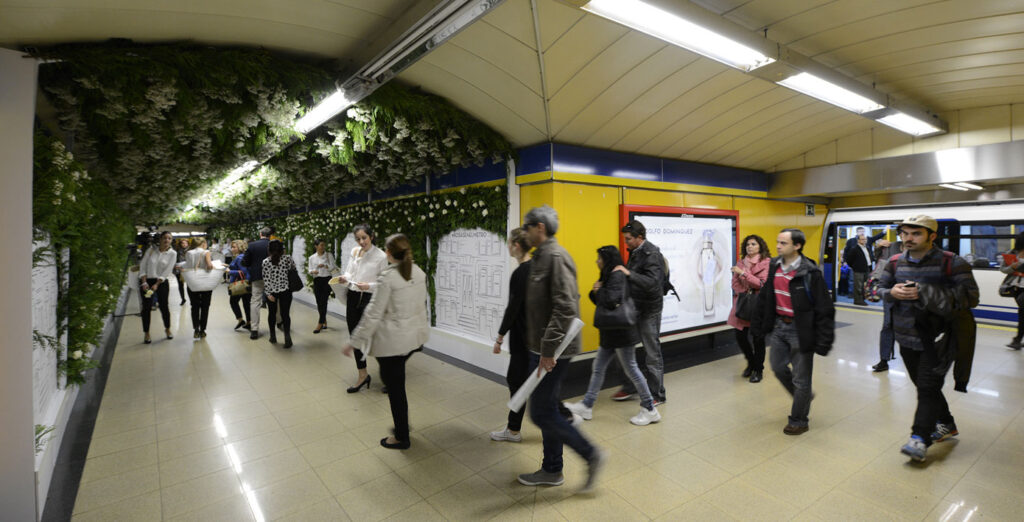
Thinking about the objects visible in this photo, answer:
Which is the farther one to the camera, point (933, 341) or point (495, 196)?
point (495, 196)

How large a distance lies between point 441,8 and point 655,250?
8.40 ft

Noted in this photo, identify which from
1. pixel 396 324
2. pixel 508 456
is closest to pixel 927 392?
pixel 508 456

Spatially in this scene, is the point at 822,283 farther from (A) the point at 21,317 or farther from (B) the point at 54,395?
(B) the point at 54,395

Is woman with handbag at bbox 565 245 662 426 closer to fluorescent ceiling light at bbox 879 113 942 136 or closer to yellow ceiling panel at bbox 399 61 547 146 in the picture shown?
yellow ceiling panel at bbox 399 61 547 146

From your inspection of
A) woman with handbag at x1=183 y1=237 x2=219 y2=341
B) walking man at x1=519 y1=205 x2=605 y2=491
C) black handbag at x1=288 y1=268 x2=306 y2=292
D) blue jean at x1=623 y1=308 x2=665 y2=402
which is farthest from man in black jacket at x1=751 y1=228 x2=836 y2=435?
woman with handbag at x1=183 y1=237 x2=219 y2=341

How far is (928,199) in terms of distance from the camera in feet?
25.6

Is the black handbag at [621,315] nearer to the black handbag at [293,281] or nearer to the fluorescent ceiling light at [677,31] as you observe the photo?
the fluorescent ceiling light at [677,31]

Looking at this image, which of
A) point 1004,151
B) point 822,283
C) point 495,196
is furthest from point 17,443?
point 1004,151

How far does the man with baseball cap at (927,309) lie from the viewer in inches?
113

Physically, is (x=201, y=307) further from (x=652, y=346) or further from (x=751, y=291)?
(x=751, y=291)

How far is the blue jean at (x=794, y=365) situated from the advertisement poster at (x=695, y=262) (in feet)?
6.50

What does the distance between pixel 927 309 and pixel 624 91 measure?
110 inches

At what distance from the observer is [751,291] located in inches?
191

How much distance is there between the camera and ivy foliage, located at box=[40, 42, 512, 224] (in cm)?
303
